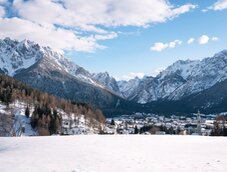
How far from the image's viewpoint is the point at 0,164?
28375mm

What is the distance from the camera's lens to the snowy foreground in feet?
88.7

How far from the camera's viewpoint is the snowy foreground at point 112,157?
27.0 m

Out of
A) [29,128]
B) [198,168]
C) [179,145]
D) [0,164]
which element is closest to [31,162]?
[0,164]

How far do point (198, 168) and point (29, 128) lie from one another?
17219 cm

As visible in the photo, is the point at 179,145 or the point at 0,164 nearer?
the point at 0,164

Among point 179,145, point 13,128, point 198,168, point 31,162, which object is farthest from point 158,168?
point 13,128

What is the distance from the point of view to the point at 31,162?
1155 inches

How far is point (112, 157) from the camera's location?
1280 inches

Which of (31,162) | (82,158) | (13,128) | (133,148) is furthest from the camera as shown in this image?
(13,128)

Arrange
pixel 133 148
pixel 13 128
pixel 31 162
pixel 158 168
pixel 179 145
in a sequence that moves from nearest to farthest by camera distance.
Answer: pixel 158 168, pixel 31 162, pixel 133 148, pixel 179 145, pixel 13 128

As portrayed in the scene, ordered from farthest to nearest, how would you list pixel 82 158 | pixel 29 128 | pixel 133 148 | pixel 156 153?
pixel 29 128 → pixel 133 148 → pixel 156 153 → pixel 82 158

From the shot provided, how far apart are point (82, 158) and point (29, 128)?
166 metres

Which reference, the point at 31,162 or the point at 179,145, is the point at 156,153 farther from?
the point at 31,162

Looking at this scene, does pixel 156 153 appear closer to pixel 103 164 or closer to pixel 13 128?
pixel 103 164
